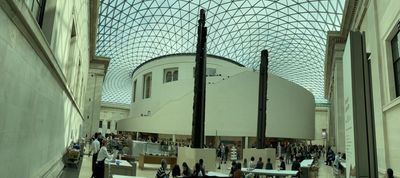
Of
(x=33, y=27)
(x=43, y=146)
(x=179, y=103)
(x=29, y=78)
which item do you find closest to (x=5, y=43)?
(x=33, y=27)

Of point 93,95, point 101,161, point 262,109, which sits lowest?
point 101,161

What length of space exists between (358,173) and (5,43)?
5.45m

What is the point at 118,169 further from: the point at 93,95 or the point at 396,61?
the point at 93,95

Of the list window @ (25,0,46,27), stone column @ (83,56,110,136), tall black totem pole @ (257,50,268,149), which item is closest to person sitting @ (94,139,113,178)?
window @ (25,0,46,27)

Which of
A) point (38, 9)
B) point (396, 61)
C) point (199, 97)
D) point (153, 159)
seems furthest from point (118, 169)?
point (396, 61)

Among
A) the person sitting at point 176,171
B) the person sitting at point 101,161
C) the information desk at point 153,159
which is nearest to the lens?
the person sitting at point 176,171

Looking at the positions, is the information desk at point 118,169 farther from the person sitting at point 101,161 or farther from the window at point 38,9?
the window at point 38,9

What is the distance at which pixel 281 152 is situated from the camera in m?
41.7

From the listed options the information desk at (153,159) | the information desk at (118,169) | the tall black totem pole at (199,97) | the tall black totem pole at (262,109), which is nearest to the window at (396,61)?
the tall black totem pole at (199,97)

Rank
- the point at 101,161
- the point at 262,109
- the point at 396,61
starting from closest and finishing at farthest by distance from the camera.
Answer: the point at 101,161
the point at 396,61
the point at 262,109

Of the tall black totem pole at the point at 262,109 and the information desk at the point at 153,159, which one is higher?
the tall black totem pole at the point at 262,109

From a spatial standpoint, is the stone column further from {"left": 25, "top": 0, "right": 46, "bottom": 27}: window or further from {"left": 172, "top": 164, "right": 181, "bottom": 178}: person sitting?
{"left": 25, "top": 0, "right": 46, "bottom": 27}: window

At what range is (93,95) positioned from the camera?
46.0m

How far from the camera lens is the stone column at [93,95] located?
4506 cm
